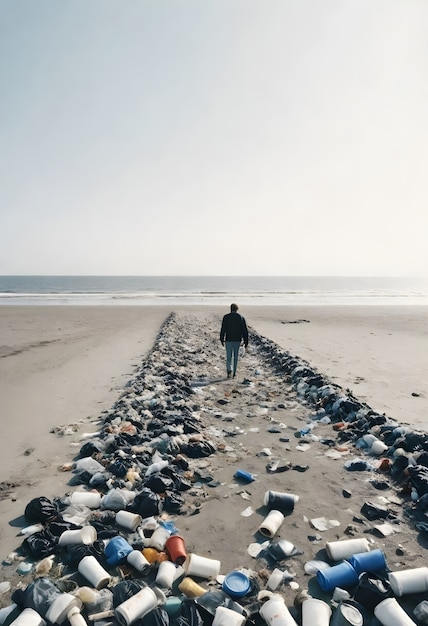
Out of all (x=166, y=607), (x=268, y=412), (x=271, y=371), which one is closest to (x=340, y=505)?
(x=166, y=607)

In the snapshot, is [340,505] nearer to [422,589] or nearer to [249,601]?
[422,589]

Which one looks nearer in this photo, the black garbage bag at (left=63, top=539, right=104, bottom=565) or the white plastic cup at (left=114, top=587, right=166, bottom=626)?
the white plastic cup at (left=114, top=587, right=166, bottom=626)

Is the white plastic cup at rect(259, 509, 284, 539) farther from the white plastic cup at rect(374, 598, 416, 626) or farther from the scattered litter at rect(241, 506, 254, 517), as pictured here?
the white plastic cup at rect(374, 598, 416, 626)

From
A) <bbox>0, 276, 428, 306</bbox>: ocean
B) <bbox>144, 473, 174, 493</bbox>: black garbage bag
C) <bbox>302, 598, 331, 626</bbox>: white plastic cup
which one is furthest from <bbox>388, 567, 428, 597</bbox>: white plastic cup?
<bbox>0, 276, 428, 306</bbox>: ocean

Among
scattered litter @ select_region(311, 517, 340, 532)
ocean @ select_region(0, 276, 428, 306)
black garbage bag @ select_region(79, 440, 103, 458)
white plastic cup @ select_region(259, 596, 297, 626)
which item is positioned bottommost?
scattered litter @ select_region(311, 517, 340, 532)

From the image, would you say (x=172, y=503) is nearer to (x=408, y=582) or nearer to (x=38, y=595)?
(x=38, y=595)

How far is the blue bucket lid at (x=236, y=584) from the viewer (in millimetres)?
2701

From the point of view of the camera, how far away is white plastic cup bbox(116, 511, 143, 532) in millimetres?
3451

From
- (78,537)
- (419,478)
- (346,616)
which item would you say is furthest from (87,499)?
(419,478)

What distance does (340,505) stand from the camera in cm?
398

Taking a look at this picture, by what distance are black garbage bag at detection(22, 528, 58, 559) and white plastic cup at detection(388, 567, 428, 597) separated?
257 cm

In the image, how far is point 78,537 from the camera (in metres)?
3.16

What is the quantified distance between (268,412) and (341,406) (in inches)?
50.1

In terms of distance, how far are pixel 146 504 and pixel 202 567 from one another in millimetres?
962
